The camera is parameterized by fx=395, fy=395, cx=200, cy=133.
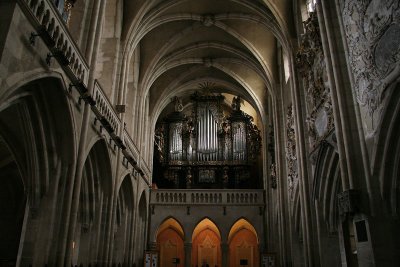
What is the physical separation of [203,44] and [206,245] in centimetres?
1351

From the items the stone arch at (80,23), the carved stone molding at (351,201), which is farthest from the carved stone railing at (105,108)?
the carved stone molding at (351,201)

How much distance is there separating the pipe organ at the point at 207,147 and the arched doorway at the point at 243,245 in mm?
3021

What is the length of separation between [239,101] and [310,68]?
527 inches

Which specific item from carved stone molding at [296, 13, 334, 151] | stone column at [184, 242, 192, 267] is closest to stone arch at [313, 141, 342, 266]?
carved stone molding at [296, 13, 334, 151]

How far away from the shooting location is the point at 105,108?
13.1 meters

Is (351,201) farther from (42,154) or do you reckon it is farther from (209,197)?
(209,197)

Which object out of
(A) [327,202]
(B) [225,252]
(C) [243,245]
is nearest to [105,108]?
(A) [327,202]

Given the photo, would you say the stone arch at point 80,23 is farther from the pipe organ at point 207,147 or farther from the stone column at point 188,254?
the pipe organ at point 207,147

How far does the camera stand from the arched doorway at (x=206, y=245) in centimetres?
2645

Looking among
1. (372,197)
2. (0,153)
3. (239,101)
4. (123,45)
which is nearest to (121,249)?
(0,153)

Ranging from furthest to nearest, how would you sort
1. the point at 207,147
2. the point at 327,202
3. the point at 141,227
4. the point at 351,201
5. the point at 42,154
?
1. the point at 207,147
2. the point at 141,227
3. the point at 327,202
4. the point at 42,154
5. the point at 351,201

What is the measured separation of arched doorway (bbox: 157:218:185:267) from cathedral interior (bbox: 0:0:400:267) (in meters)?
0.13

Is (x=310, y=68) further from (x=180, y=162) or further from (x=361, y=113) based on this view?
Result: (x=180, y=162)

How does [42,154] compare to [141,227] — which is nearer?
[42,154]
